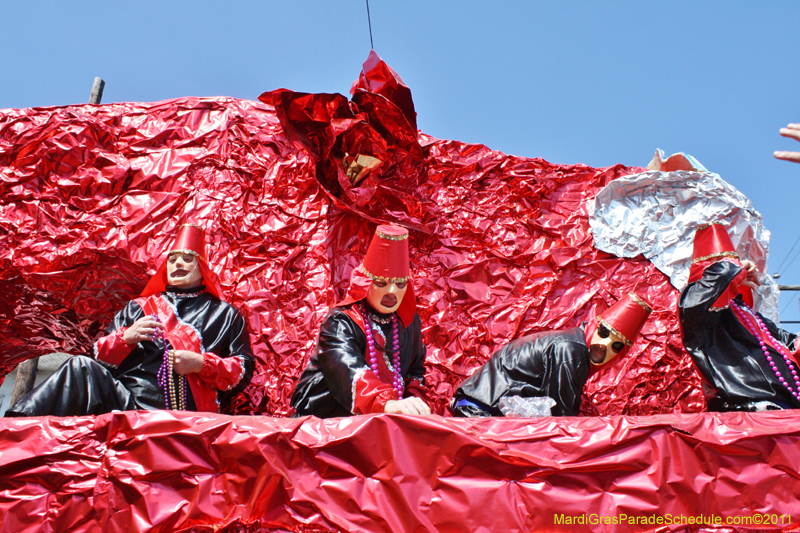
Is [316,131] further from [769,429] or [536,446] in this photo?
[769,429]

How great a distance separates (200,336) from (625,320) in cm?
204

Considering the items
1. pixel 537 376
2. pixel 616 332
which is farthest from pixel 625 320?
pixel 537 376

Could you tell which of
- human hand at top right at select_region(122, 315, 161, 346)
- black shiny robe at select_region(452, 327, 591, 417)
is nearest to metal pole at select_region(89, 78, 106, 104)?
human hand at top right at select_region(122, 315, 161, 346)

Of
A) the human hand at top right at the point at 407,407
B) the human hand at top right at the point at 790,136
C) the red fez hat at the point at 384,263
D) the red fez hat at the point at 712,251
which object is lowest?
the human hand at top right at the point at 407,407

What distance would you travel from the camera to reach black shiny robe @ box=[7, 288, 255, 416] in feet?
8.09

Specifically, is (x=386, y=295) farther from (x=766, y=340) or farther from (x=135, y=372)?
(x=766, y=340)

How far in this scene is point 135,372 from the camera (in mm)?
2805

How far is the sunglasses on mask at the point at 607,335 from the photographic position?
2993 millimetres

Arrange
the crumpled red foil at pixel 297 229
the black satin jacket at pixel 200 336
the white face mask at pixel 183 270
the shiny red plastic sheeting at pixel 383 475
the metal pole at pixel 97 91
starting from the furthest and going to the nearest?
the metal pole at pixel 97 91
the crumpled red foil at pixel 297 229
the white face mask at pixel 183 270
the black satin jacket at pixel 200 336
the shiny red plastic sheeting at pixel 383 475

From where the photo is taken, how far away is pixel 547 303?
393 cm

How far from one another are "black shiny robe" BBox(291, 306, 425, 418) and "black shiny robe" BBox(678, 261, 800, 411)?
4.36 feet

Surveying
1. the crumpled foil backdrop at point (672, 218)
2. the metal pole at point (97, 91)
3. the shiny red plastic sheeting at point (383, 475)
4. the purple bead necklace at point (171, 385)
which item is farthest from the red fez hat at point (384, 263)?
the metal pole at point (97, 91)

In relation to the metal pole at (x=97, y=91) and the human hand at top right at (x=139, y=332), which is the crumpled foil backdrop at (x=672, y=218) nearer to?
the human hand at top right at (x=139, y=332)

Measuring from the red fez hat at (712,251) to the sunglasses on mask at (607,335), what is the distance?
501 mm
